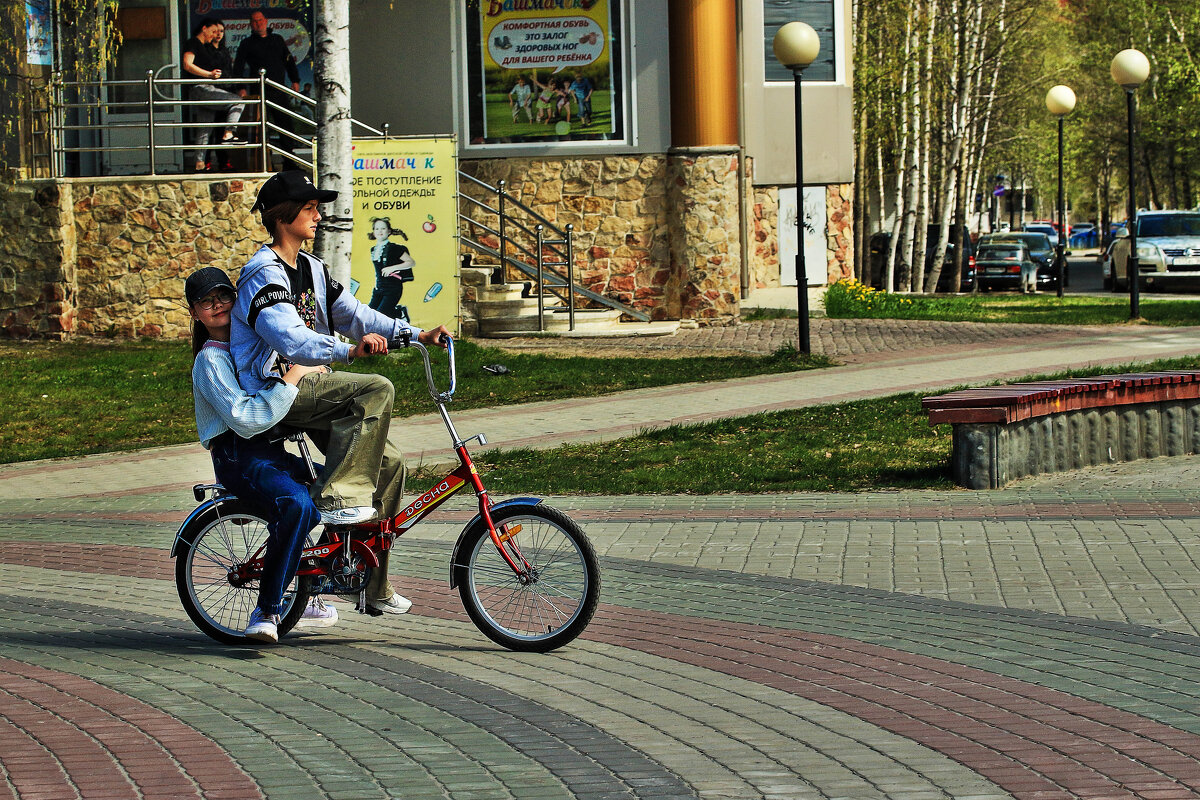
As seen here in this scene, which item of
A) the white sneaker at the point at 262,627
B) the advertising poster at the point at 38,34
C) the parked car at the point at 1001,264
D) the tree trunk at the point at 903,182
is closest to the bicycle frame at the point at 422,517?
the white sneaker at the point at 262,627

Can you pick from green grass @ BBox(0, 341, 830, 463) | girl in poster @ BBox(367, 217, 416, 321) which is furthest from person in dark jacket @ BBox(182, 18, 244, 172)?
green grass @ BBox(0, 341, 830, 463)

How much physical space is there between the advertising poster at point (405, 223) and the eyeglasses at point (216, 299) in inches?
→ 481

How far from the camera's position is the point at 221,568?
245 inches

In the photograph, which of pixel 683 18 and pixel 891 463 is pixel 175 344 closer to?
pixel 683 18

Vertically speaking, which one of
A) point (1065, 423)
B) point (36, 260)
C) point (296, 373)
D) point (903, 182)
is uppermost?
point (903, 182)

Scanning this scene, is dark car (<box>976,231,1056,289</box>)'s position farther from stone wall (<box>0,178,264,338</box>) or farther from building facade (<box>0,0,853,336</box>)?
stone wall (<box>0,178,264,338</box>)

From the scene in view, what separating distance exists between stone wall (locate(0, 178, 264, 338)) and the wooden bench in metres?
11.4

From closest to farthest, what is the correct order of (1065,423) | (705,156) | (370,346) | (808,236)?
1. (370,346)
2. (1065,423)
3. (705,156)
4. (808,236)

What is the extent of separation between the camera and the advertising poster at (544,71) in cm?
2227

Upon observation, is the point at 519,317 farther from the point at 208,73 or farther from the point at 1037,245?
the point at 1037,245

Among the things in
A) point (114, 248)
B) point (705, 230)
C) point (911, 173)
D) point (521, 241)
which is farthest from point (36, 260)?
point (911, 173)

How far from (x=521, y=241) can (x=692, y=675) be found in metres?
17.5

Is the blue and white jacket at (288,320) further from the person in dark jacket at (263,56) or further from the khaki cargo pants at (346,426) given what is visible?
the person in dark jacket at (263,56)

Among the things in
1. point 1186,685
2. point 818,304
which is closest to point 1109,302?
point 818,304
